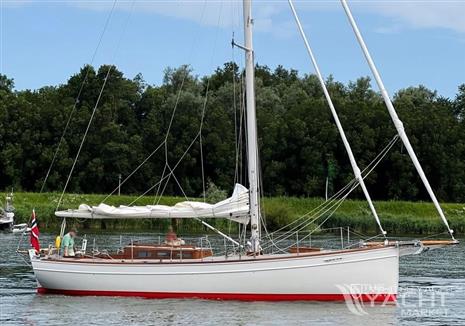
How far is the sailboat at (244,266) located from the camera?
34312 millimetres

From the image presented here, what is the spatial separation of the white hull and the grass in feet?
135

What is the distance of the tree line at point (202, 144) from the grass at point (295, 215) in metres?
9.45

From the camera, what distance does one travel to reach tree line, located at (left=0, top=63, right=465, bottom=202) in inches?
4094

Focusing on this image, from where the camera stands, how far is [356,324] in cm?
3144

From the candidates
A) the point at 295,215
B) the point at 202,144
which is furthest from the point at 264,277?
the point at 202,144

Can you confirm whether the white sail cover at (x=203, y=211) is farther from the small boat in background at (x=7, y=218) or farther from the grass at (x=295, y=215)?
the small boat in background at (x=7, y=218)

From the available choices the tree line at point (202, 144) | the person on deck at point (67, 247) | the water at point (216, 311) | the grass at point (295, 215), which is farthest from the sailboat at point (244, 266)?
the tree line at point (202, 144)

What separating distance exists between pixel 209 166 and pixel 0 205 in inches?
1001

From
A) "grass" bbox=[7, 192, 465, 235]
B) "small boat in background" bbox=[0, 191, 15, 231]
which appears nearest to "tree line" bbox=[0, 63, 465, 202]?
"grass" bbox=[7, 192, 465, 235]

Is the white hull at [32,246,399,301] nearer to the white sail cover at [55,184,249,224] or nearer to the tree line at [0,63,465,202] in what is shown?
the white sail cover at [55,184,249,224]

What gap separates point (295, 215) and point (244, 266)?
50148 millimetres

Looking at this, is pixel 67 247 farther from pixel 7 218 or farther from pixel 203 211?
pixel 7 218

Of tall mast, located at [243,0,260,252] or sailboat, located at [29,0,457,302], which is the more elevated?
tall mast, located at [243,0,260,252]

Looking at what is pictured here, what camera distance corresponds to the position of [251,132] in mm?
35781
